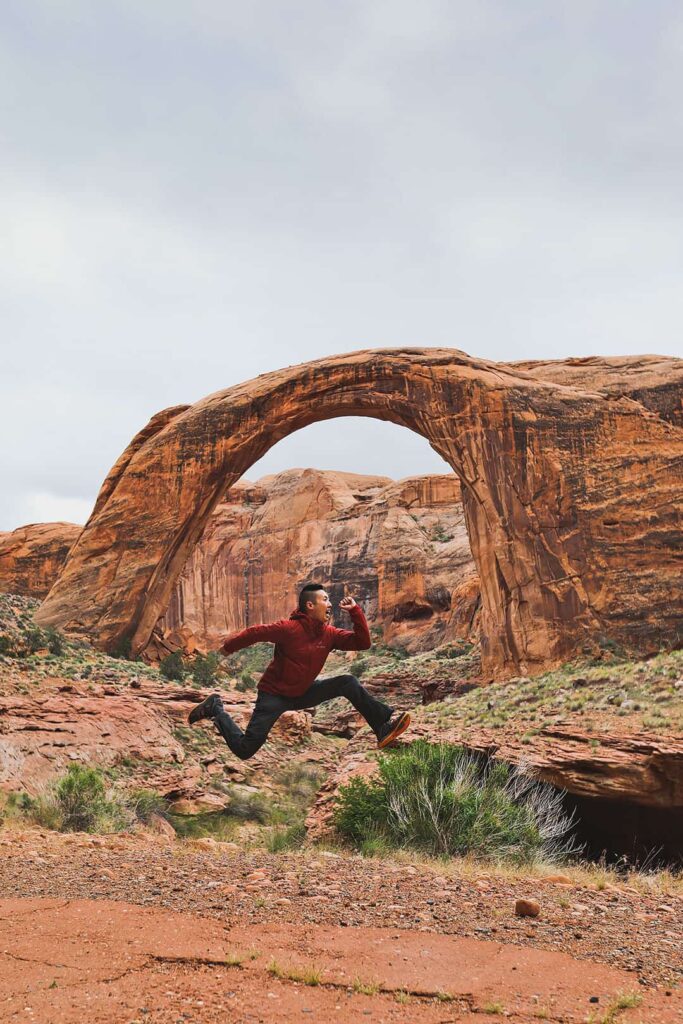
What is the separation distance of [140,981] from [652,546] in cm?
2010

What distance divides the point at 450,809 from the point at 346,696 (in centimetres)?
516

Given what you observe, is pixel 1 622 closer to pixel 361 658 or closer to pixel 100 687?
pixel 100 687

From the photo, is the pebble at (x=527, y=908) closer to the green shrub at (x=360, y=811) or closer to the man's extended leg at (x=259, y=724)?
the man's extended leg at (x=259, y=724)

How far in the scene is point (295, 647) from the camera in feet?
18.0

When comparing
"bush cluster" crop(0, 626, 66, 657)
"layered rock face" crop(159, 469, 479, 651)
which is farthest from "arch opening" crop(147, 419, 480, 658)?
"bush cluster" crop(0, 626, 66, 657)

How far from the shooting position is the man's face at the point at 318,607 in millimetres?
5453

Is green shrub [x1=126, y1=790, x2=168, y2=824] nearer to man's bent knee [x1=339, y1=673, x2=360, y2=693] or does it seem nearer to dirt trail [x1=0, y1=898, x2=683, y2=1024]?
dirt trail [x1=0, y1=898, x2=683, y2=1024]

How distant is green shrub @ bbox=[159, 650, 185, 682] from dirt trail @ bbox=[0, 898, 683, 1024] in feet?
68.6

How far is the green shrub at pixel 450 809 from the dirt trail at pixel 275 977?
4.30 meters

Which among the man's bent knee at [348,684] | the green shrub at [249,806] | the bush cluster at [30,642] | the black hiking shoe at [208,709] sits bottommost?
the green shrub at [249,806]

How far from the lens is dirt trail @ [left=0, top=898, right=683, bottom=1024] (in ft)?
14.3

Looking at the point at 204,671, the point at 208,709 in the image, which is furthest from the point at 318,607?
the point at 204,671

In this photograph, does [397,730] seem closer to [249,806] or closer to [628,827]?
[628,827]

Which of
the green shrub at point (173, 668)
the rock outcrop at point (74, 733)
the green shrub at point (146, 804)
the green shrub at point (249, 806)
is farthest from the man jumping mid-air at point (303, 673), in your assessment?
the green shrub at point (173, 668)
